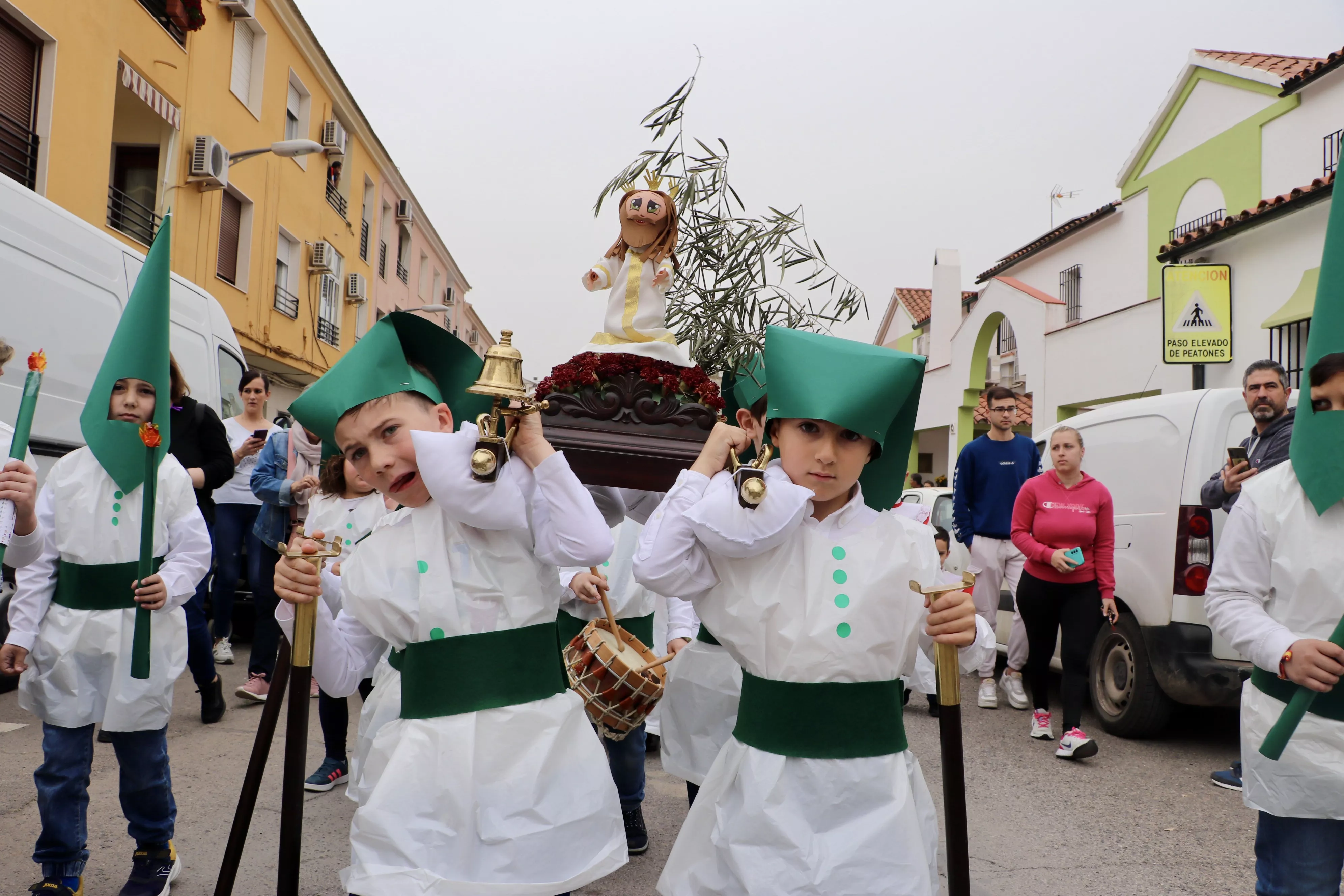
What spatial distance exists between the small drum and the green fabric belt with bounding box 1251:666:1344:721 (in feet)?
5.60

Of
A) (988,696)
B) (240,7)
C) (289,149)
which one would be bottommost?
(988,696)

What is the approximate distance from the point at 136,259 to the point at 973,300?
20809mm

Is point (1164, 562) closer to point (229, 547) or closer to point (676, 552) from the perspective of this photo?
point (676, 552)

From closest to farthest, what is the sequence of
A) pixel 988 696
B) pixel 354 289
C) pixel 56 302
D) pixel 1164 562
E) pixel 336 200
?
pixel 1164 562, pixel 56 302, pixel 988 696, pixel 336 200, pixel 354 289

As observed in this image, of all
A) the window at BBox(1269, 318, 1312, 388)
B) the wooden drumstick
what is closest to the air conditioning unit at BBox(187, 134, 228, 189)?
the wooden drumstick

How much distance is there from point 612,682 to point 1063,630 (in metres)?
3.78

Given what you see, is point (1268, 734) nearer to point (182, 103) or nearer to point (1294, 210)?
point (1294, 210)

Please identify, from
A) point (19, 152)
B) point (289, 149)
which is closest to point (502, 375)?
point (19, 152)

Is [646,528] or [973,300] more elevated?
[973,300]

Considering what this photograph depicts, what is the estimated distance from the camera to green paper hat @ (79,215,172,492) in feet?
11.3

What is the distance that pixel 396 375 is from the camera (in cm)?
253

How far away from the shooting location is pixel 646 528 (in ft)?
8.15

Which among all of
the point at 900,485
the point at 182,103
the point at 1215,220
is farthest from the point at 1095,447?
the point at 182,103

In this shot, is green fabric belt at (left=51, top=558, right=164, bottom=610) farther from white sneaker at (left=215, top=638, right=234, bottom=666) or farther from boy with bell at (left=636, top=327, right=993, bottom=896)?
white sneaker at (left=215, top=638, right=234, bottom=666)
